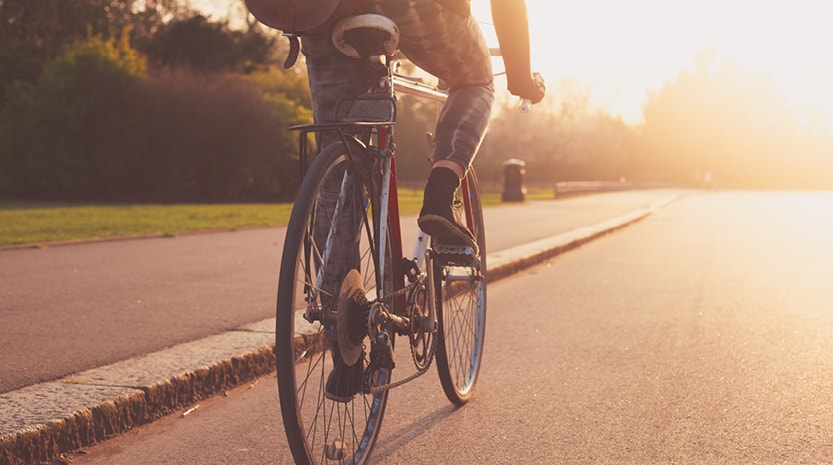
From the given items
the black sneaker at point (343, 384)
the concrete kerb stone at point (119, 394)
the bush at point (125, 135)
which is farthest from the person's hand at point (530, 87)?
the bush at point (125, 135)

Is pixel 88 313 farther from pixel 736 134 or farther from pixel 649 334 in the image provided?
pixel 736 134

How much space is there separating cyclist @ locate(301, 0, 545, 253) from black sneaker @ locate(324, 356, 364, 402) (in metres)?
0.53

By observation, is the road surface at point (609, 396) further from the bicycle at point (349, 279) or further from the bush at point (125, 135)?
the bush at point (125, 135)

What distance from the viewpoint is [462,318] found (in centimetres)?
425

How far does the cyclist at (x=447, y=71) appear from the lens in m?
3.11

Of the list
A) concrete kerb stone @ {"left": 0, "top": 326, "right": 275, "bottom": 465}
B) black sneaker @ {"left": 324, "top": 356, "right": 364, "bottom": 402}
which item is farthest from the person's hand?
concrete kerb stone @ {"left": 0, "top": 326, "right": 275, "bottom": 465}

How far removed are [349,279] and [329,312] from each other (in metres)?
0.12

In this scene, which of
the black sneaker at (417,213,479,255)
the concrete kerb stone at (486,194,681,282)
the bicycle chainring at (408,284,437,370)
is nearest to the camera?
the black sneaker at (417,213,479,255)

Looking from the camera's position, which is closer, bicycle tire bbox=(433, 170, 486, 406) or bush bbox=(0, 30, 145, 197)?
bicycle tire bbox=(433, 170, 486, 406)

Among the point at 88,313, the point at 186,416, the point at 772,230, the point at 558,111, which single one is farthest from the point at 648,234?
the point at 558,111

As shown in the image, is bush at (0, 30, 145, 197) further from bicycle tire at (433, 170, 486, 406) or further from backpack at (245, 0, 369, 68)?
backpack at (245, 0, 369, 68)

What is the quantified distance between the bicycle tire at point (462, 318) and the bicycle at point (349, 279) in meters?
0.41

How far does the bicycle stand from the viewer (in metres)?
2.56

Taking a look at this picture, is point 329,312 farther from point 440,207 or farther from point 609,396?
point 609,396
